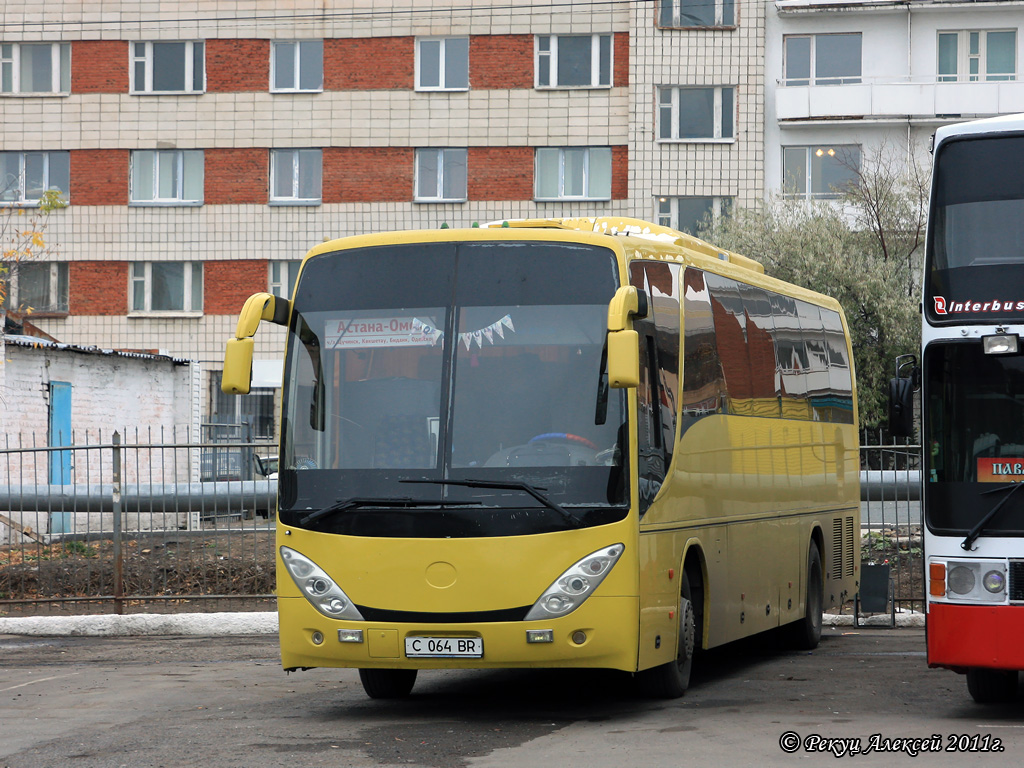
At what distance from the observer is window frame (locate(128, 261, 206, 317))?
43812mm

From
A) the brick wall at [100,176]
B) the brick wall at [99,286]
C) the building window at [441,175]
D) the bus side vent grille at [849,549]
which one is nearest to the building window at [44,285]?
the brick wall at [99,286]

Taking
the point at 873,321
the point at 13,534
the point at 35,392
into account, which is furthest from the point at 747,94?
the point at 13,534

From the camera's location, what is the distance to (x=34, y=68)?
43.9 metres

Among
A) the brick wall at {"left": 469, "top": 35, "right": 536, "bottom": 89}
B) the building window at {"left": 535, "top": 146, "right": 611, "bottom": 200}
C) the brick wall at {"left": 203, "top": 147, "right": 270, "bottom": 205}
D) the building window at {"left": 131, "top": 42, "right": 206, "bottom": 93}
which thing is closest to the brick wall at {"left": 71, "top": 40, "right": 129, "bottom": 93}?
the building window at {"left": 131, "top": 42, "right": 206, "bottom": 93}

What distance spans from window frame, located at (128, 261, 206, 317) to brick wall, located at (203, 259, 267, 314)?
11.4 inches

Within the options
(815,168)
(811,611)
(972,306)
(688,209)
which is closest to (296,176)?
(688,209)

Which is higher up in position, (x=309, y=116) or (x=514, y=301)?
(x=309, y=116)

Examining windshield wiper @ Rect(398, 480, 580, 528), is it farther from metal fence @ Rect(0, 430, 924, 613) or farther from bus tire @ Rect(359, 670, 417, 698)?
metal fence @ Rect(0, 430, 924, 613)

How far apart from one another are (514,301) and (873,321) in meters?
29.1

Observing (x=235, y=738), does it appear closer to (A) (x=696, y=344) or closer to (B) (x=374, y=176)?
(A) (x=696, y=344)

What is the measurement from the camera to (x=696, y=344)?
1093cm

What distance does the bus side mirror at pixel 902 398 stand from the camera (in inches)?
386

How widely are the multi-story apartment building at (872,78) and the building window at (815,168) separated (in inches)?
1.1

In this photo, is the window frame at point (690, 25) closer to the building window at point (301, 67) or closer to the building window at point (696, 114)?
the building window at point (696, 114)
